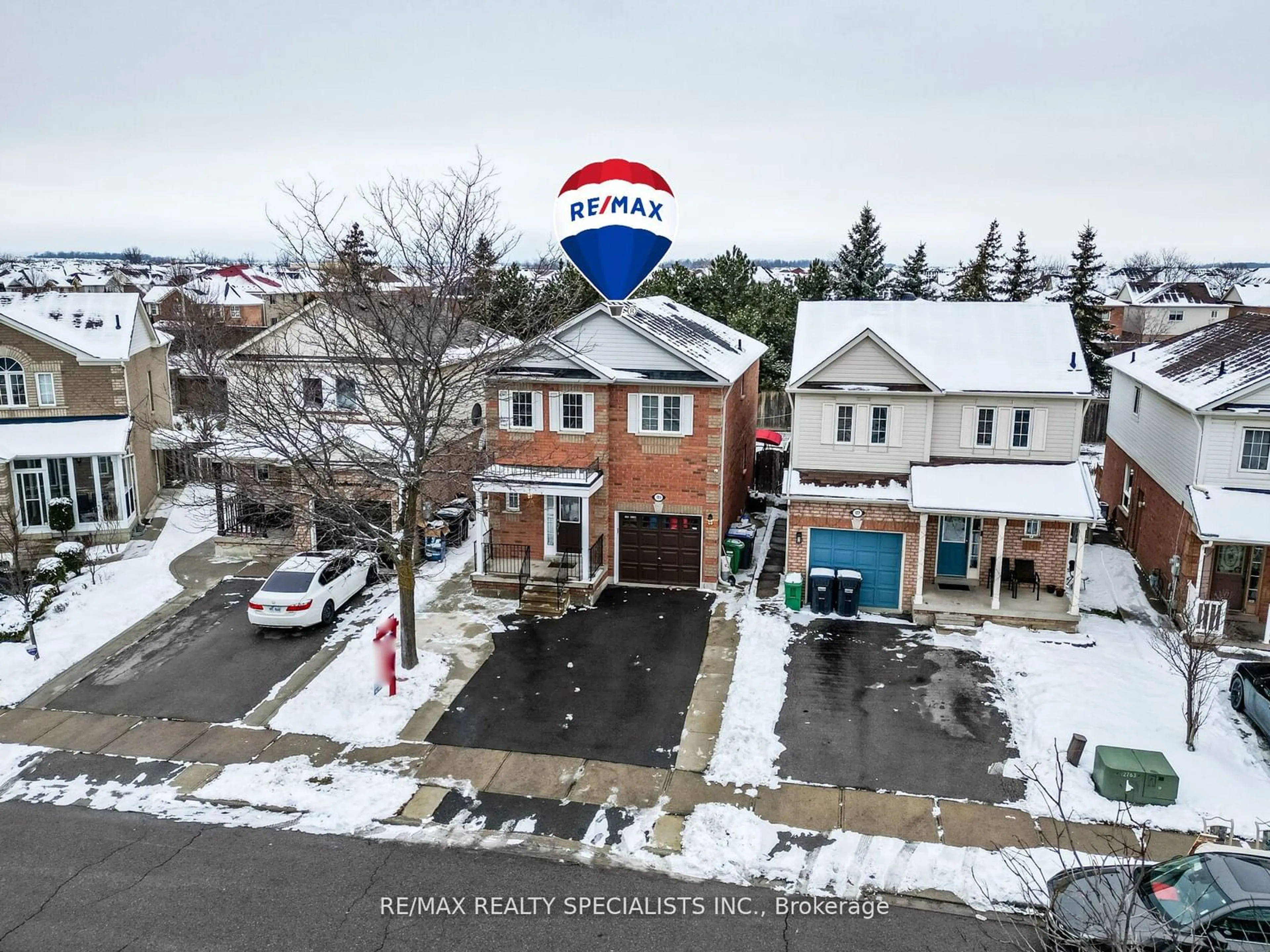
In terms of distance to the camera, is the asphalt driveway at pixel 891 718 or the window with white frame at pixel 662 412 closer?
the asphalt driveway at pixel 891 718

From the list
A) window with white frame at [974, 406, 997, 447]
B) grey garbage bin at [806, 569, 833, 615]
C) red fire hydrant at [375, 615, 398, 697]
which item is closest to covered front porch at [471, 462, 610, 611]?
red fire hydrant at [375, 615, 398, 697]

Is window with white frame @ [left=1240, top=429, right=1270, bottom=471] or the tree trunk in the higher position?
window with white frame @ [left=1240, top=429, right=1270, bottom=471]

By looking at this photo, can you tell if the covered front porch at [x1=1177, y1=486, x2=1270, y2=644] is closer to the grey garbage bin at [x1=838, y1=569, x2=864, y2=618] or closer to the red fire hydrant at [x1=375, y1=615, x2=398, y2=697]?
the grey garbage bin at [x1=838, y1=569, x2=864, y2=618]

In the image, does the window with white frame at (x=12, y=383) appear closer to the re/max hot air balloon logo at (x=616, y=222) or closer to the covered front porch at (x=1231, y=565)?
the re/max hot air balloon logo at (x=616, y=222)

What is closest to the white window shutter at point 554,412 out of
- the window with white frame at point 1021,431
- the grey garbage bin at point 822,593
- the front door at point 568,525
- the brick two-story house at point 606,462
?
the brick two-story house at point 606,462

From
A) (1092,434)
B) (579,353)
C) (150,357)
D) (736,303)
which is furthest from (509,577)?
(1092,434)

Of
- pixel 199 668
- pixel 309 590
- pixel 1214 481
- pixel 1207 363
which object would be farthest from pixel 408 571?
pixel 1207 363
